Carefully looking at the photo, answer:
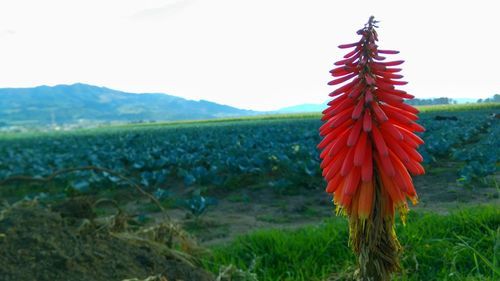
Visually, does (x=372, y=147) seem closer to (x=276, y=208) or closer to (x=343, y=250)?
(x=343, y=250)

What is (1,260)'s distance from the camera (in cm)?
292

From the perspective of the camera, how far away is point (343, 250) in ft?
14.0

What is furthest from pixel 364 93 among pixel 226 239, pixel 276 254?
pixel 226 239

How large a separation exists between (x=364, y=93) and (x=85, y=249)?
2.36m

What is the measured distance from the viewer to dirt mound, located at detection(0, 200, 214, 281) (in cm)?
293

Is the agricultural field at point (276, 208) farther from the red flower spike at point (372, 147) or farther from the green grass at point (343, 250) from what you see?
the red flower spike at point (372, 147)

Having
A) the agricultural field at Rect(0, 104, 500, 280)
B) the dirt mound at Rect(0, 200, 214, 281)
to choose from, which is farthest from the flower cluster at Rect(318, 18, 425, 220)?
the dirt mound at Rect(0, 200, 214, 281)

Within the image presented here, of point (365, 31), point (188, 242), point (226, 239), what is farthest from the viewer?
point (226, 239)

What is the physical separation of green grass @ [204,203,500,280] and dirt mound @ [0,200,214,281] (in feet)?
2.05

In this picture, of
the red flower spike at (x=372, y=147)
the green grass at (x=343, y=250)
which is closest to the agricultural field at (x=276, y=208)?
the green grass at (x=343, y=250)

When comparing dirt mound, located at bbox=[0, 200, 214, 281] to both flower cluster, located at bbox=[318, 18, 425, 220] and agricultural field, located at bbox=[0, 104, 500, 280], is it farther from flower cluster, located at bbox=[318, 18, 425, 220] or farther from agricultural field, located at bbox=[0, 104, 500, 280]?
flower cluster, located at bbox=[318, 18, 425, 220]

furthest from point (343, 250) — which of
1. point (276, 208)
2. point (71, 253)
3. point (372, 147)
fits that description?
point (276, 208)

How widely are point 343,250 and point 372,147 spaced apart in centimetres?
270

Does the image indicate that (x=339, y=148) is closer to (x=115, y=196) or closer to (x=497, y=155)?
(x=115, y=196)
